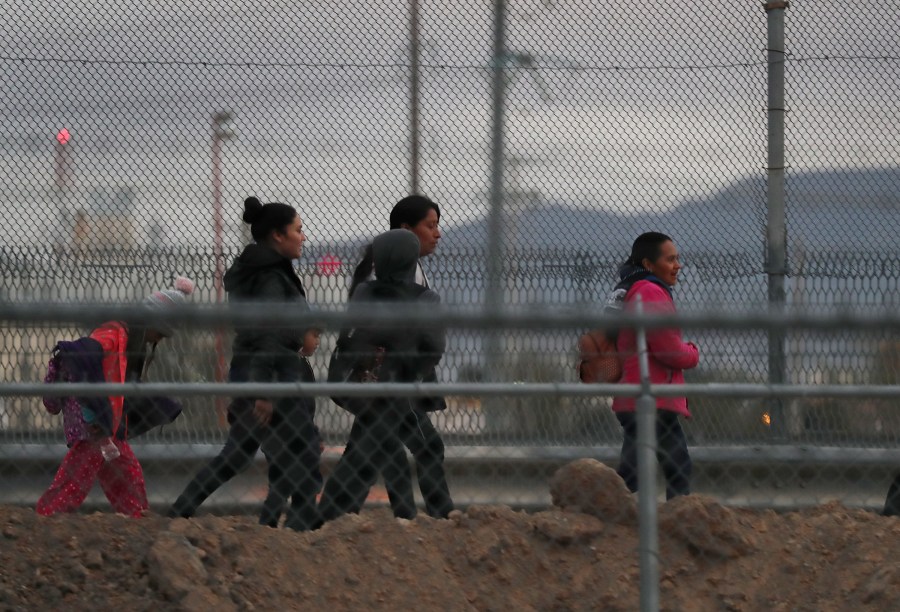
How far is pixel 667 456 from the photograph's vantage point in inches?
188

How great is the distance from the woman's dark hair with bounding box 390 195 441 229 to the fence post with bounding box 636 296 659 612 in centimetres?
220

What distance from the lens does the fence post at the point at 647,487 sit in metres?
4.00

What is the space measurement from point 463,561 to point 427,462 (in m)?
0.41

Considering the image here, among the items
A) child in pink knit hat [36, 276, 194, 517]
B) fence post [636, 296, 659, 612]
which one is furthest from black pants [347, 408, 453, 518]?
fence post [636, 296, 659, 612]

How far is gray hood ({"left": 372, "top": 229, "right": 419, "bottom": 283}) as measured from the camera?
554 cm

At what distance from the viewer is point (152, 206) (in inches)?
266

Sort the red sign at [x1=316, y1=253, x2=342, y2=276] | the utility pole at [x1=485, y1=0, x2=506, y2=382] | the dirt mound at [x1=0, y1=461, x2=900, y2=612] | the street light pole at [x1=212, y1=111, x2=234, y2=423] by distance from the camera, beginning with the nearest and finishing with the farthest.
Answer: the dirt mound at [x1=0, y1=461, x2=900, y2=612], the red sign at [x1=316, y1=253, x2=342, y2=276], the street light pole at [x1=212, y1=111, x2=234, y2=423], the utility pole at [x1=485, y1=0, x2=506, y2=382]

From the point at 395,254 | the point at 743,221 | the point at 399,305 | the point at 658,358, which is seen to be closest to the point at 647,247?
the point at 658,358

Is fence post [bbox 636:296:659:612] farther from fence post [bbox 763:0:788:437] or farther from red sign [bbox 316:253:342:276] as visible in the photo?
fence post [bbox 763:0:788:437]

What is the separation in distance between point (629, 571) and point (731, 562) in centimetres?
34

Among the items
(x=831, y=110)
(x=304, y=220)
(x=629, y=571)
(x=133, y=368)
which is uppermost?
(x=831, y=110)

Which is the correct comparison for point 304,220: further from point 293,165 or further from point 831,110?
point 831,110

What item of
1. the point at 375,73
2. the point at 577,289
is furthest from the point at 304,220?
the point at 577,289

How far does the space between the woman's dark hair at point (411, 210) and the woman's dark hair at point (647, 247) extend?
0.82m
